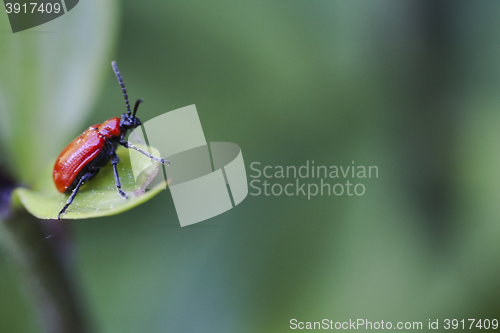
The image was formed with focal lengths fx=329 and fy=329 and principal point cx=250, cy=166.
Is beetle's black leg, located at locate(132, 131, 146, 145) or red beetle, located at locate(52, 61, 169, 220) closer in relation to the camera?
red beetle, located at locate(52, 61, 169, 220)

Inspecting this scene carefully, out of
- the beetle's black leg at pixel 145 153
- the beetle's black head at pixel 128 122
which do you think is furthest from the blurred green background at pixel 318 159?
the beetle's black leg at pixel 145 153

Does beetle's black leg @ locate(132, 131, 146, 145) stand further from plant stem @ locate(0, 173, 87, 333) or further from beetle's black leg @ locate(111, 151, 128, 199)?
plant stem @ locate(0, 173, 87, 333)

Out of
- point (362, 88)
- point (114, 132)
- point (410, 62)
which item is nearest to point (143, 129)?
point (114, 132)

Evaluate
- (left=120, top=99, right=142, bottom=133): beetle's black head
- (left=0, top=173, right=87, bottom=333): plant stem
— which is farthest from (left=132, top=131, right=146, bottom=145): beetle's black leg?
(left=0, top=173, right=87, bottom=333): plant stem

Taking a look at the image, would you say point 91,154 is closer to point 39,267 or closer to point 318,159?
point 39,267

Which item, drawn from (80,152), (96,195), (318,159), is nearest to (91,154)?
(80,152)

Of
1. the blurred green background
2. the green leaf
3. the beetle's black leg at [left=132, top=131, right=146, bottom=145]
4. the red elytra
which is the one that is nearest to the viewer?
the green leaf
